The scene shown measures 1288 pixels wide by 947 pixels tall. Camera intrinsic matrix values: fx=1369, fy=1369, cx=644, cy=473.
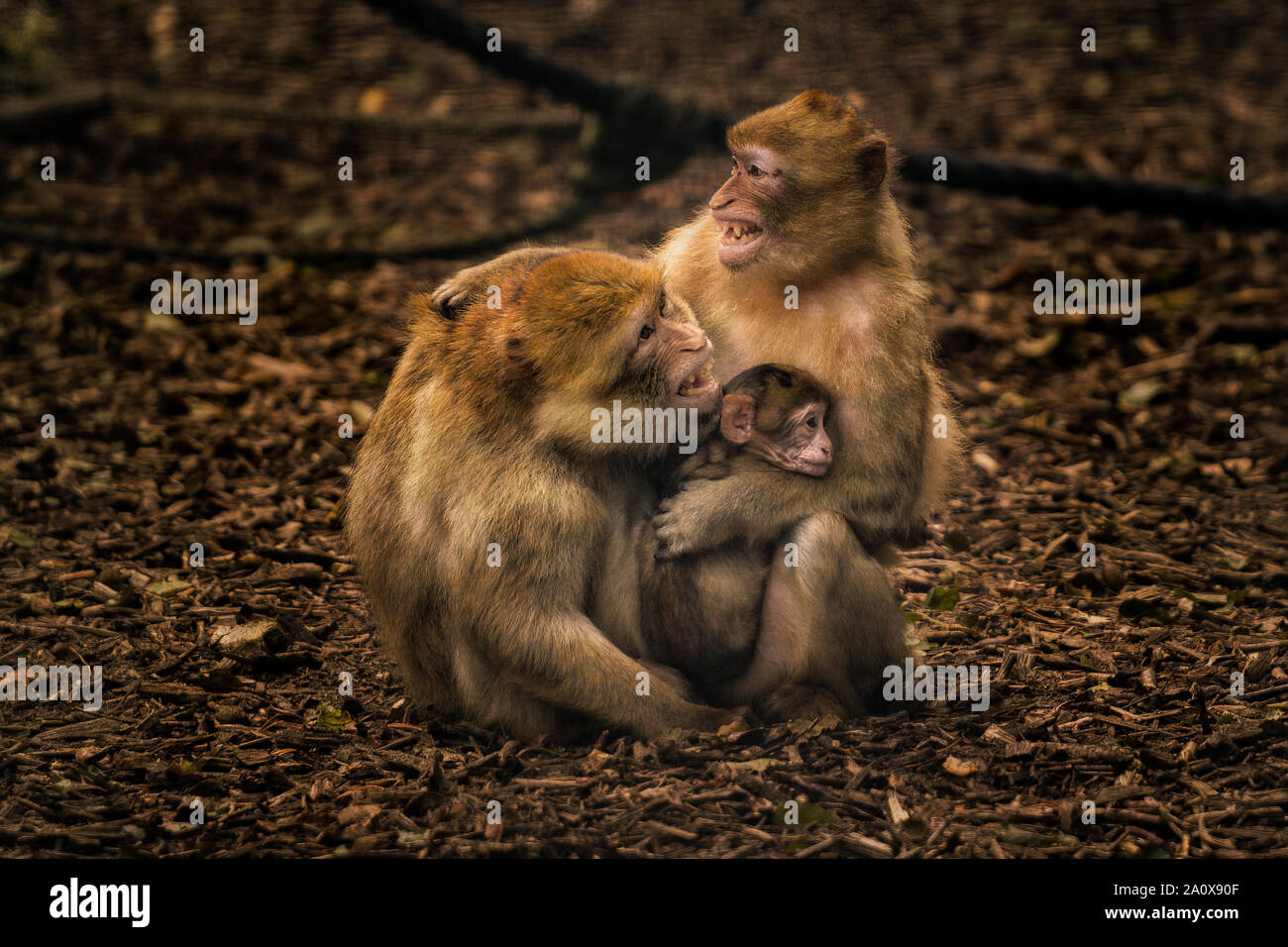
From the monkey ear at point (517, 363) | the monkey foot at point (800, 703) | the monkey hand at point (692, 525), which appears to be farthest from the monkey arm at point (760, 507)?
the monkey ear at point (517, 363)

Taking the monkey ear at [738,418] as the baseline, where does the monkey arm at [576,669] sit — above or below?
below

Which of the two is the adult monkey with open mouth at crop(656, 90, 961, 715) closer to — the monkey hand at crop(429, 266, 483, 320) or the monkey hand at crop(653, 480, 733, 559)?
the monkey hand at crop(653, 480, 733, 559)

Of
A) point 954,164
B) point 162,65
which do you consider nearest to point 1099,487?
point 954,164

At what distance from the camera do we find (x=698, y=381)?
524 cm

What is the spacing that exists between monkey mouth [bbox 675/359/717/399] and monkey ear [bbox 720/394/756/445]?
233mm

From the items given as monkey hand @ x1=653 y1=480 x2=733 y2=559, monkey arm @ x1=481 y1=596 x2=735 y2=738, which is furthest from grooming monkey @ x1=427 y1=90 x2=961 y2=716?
monkey arm @ x1=481 y1=596 x2=735 y2=738

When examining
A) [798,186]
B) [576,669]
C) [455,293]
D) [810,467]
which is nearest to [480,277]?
[455,293]

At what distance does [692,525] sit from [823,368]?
34.7 inches

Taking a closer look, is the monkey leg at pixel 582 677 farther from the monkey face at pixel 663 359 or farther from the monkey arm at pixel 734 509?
the monkey face at pixel 663 359

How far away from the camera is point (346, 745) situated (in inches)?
229

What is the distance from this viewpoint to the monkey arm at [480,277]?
5637 mm

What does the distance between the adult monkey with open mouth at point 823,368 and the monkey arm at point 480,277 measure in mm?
773

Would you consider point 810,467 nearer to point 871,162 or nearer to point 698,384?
point 698,384

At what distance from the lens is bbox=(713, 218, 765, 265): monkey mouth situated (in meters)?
5.61
